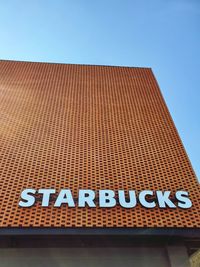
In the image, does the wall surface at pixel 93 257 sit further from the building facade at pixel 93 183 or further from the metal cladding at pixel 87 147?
the metal cladding at pixel 87 147

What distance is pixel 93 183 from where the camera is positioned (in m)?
9.34

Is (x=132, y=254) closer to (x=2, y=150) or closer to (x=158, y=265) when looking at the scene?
(x=158, y=265)

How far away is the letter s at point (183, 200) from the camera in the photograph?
884 cm

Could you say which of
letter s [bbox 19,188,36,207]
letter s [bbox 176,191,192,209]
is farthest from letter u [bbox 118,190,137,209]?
letter s [bbox 19,188,36,207]

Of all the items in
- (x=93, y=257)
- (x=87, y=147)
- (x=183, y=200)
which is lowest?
(x=93, y=257)

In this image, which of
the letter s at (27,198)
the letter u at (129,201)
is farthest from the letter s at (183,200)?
the letter s at (27,198)

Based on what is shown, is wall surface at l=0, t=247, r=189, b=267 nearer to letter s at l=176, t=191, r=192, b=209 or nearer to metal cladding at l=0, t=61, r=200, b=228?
metal cladding at l=0, t=61, r=200, b=228

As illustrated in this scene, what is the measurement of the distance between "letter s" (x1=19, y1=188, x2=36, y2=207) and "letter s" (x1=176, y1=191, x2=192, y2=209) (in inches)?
162

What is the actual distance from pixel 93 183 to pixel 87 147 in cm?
191

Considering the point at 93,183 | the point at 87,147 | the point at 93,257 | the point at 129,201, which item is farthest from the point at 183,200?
the point at 87,147

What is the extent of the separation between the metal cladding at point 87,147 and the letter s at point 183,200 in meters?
0.12

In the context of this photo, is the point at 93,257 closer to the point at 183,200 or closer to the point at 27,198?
the point at 27,198

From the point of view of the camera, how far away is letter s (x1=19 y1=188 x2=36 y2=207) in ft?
27.9

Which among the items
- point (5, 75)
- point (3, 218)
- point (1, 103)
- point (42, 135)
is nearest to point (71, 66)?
point (5, 75)
